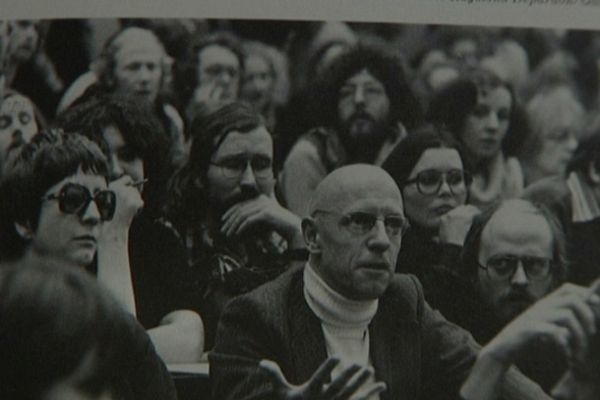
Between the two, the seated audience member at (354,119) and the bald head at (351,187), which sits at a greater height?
the seated audience member at (354,119)

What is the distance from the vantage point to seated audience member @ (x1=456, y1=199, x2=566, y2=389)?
2.05ft

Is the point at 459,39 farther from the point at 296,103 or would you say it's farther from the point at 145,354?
the point at 145,354

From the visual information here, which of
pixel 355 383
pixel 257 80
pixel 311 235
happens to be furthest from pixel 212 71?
pixel 355 383

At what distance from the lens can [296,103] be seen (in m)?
0.63

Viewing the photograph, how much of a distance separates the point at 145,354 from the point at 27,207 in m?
0.13

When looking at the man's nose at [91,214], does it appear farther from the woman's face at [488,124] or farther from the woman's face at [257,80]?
the woman's face at [488,124]

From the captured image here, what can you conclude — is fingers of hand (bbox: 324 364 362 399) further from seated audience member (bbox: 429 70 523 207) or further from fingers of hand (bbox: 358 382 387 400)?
seated audience member (bbox: 429 70 523 207)

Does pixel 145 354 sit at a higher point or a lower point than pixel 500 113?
lower

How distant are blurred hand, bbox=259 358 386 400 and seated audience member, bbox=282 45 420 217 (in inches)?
4.3

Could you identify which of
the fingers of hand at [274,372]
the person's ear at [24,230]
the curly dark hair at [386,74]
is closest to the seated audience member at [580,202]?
the curly dark hair at [386,74]

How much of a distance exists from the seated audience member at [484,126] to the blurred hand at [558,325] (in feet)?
0.27

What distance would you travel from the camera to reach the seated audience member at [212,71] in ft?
2.04

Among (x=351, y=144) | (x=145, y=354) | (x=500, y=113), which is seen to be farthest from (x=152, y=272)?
(x=500, y=113)

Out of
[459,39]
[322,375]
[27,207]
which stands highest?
[459,39]
